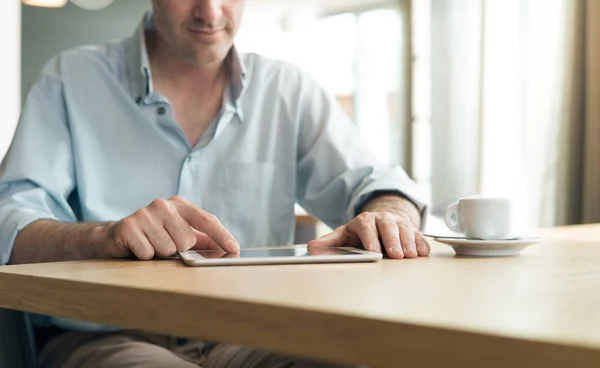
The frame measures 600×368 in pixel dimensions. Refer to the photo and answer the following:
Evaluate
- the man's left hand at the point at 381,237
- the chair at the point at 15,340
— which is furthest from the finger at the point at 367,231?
the chair at the point at 15,340

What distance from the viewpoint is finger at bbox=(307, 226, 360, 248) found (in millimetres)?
919

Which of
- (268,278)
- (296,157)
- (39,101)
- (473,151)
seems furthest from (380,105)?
(268,278)

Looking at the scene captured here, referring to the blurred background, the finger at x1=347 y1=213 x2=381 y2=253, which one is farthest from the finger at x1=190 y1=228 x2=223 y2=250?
the blurred background

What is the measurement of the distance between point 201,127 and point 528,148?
2.34 meters

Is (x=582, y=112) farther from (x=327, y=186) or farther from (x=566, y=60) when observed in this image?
(x=327, y=186)

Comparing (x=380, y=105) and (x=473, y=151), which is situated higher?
(x=380, y=105)

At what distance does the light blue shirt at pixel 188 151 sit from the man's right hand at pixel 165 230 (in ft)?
1.44

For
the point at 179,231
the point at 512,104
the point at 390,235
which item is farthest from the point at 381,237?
the point at 512,104

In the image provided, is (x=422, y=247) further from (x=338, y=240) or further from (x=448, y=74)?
(x=448, y=74)

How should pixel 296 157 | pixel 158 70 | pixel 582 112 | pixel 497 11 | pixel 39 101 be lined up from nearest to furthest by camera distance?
1. pixel 39 101
2. pixel 158 70
3. pixel 296 157
4. pixel 582 112
5. pixel 497 11

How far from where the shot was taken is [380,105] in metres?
4.61

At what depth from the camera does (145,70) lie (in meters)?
1.40

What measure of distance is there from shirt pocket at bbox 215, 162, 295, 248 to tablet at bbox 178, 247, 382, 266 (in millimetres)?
619

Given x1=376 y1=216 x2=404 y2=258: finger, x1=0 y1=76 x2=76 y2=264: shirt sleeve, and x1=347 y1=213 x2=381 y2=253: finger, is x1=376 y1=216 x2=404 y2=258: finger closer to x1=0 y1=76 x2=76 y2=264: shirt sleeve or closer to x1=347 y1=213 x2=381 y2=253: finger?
x1=347 y1=213 x2=381 y2=253: finger
